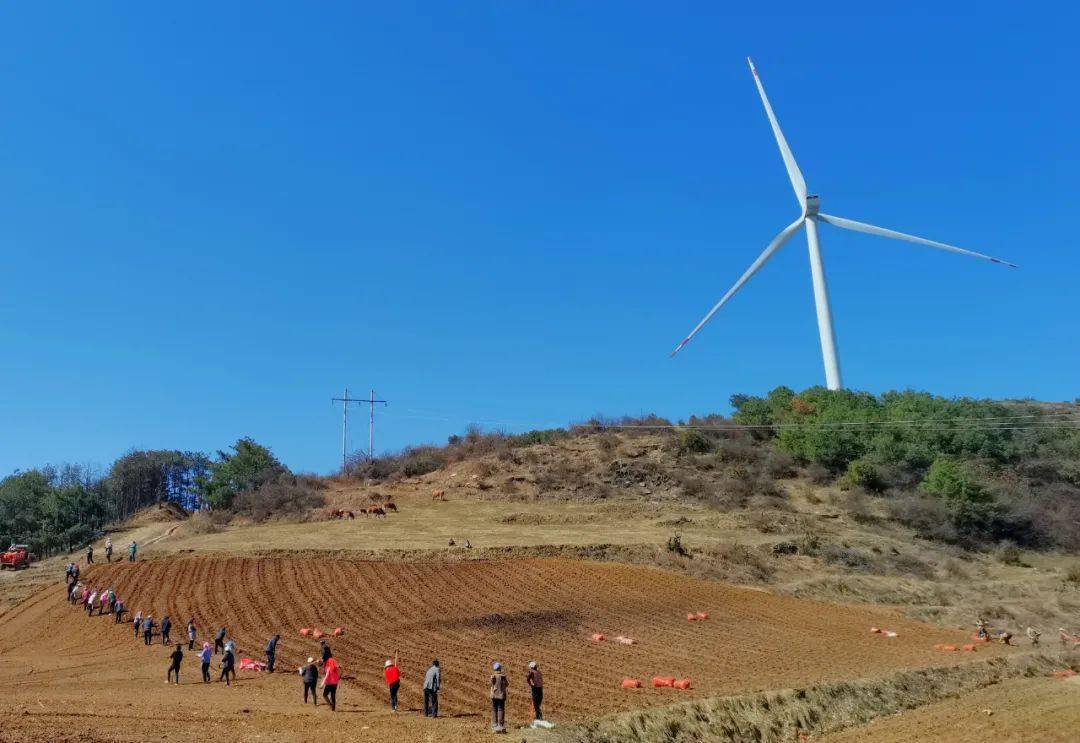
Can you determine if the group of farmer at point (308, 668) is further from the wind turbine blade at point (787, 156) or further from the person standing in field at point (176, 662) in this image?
the wind turbine blade at point (787, 156)

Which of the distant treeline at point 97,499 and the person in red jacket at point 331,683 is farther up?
the distant treeline at point 97,499

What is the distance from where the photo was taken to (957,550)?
60.0 m

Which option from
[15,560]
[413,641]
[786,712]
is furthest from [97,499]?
[786,712]

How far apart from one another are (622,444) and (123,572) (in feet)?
165

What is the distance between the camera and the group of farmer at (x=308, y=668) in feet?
68.4

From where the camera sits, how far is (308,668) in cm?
2292

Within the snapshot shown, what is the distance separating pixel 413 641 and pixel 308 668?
1061 centimetres

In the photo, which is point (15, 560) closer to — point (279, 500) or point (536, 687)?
point (279, 500)

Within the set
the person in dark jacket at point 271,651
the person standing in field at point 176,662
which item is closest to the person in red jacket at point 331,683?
the person in dark jacket at point 271,651

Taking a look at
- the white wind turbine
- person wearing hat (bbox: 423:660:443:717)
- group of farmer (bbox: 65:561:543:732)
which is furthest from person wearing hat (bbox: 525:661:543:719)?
the white wind turbine

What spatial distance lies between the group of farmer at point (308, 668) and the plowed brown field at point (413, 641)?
58 cm

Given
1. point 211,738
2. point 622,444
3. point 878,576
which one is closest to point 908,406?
point 622,444

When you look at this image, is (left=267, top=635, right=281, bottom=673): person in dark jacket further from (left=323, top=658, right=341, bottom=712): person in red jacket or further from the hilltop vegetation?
the hilltop vegetation

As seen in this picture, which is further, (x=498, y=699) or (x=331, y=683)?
(x=331, y=683)
